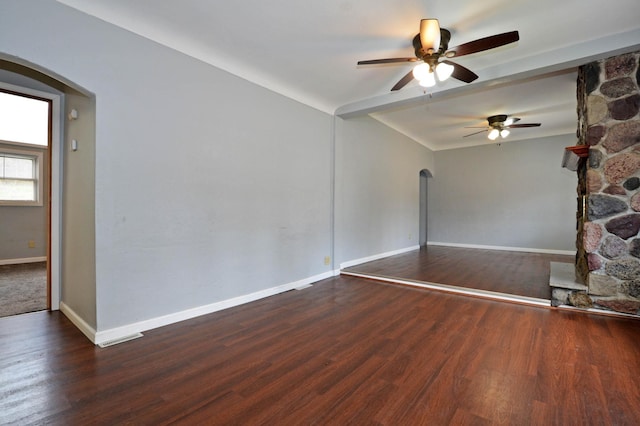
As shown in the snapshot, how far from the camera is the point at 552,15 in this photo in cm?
252

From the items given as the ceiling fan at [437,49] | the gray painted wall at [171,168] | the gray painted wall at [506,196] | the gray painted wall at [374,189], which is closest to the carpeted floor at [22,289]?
the gray painted wall at [171,168]

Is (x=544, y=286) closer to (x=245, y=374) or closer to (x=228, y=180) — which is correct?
(x=245, y=374)

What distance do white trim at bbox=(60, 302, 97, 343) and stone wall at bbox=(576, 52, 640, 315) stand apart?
474 centimetres

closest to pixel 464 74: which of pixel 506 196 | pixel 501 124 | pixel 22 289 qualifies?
pixel 501 124

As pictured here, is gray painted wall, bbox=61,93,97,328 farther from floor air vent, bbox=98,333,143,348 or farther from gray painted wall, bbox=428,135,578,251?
gray painted wall, bbox=428,135,578,251

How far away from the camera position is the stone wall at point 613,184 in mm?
2947

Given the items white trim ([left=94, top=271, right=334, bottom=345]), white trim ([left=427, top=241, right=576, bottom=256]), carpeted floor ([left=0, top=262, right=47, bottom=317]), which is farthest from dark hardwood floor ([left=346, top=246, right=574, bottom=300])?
carpeted floor ([left=0, top=262, right=47, bottom=317])

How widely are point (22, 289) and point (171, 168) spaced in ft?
10.2

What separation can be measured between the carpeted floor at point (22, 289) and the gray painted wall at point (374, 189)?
389cm

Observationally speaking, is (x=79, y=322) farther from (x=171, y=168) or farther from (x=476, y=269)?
(x=476, y=269)

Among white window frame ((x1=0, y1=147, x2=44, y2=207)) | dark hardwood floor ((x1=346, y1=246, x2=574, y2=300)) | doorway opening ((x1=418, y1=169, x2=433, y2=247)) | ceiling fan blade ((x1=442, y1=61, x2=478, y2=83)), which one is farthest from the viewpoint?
doorway opening ((x1=418, y1=169, x2=433, y2=247))

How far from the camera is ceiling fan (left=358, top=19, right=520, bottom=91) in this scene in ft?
7.50

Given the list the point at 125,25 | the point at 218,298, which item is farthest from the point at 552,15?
the point at 218,298

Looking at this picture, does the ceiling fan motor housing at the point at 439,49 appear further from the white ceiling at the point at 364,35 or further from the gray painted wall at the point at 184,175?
the gray painted wall at the point at 184,175
